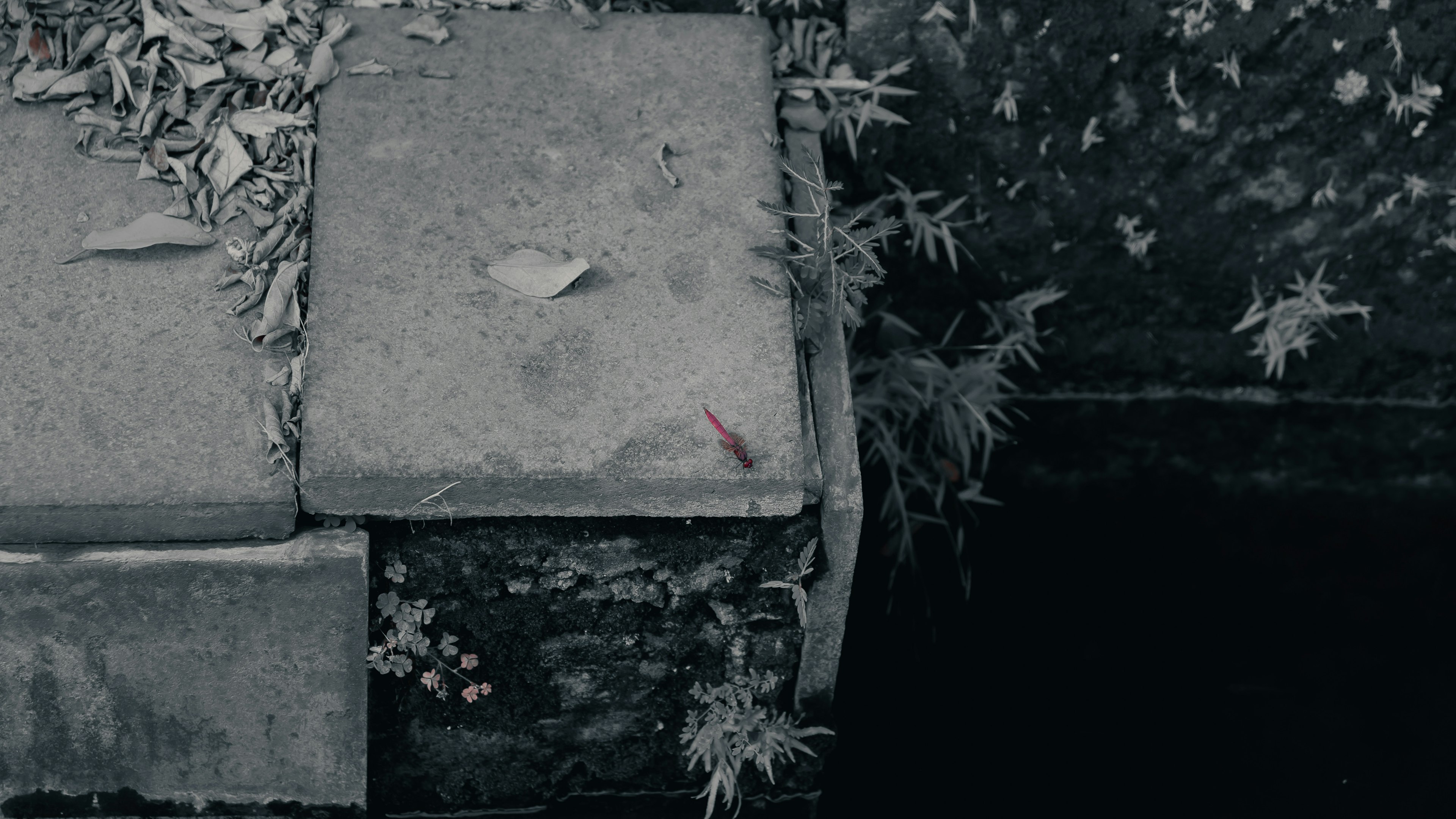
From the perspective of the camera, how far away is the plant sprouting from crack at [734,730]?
1.90m

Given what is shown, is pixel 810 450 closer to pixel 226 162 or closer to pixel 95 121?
pixel 226 162

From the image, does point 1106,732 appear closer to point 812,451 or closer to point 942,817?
point 942,817

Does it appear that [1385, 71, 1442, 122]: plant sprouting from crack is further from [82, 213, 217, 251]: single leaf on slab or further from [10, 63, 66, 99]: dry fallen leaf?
[10, 63, 66, 99]: dry fallen leaf

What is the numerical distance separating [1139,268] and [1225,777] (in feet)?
3.53

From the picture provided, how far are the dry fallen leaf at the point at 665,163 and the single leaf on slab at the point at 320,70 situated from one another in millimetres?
606

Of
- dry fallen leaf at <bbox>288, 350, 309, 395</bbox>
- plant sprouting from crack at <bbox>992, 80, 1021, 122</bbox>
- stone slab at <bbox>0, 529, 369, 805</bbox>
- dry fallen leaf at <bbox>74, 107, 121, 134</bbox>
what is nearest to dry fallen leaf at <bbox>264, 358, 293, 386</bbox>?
dry fallen leaf at <bbox>288, 350, 309, 395</bbox>

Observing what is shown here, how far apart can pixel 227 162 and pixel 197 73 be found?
0.73 feet

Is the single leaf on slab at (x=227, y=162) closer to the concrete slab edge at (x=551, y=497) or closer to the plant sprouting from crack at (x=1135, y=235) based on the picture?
the concrete slab edge at (x=551, y=497)

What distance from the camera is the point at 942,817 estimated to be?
6.84 feet

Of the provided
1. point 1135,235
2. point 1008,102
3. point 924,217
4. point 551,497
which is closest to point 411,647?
point 551,497

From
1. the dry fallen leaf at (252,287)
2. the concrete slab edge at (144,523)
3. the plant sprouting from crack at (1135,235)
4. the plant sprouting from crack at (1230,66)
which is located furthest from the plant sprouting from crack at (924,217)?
the concrete slab edge at (144,523)

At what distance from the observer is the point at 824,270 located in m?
1.88

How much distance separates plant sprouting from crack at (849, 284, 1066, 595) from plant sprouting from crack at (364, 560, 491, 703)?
95 cm

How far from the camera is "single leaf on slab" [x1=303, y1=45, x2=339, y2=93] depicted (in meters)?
2.02
